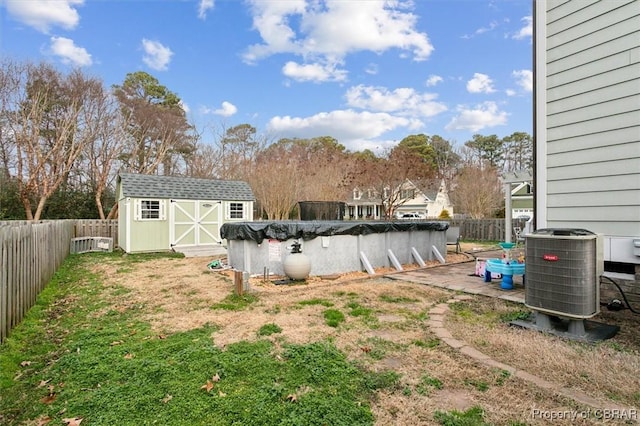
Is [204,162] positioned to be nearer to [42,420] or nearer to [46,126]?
[46,126]

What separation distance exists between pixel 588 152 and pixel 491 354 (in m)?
2.85

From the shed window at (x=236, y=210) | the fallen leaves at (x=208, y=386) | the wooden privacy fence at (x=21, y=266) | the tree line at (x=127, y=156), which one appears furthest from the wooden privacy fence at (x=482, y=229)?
the wooden privacy fence at (x=21, y=266)

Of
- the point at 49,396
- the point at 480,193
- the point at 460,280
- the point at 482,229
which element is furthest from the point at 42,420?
the point at 480,193

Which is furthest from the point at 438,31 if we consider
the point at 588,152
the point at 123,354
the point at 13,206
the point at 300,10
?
the point at 13,206

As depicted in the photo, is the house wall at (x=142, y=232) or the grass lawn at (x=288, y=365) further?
the house wall at (x=142, y=232)

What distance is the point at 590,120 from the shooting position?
3.88 m

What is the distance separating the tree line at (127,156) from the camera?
15.6 meters

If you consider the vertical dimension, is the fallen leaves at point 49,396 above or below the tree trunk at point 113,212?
below

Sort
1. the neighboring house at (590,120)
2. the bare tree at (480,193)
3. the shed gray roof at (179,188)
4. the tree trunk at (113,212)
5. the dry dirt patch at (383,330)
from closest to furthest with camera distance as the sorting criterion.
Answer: the dry dirt patch at (383,330) → the neighboring house at (590,120) → the shed gray roof at (179,188) → the tree trunk at (113,212) → the bare tree at (480,193)

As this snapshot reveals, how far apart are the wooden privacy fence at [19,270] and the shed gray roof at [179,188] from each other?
6.33m

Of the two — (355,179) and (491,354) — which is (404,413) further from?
(355,179)

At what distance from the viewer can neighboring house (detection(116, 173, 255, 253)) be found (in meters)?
11.7

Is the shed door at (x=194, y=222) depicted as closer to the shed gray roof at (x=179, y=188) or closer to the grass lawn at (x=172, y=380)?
the shed gray roof at (x=179, y=188)

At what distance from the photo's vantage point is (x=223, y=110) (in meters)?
23.0
